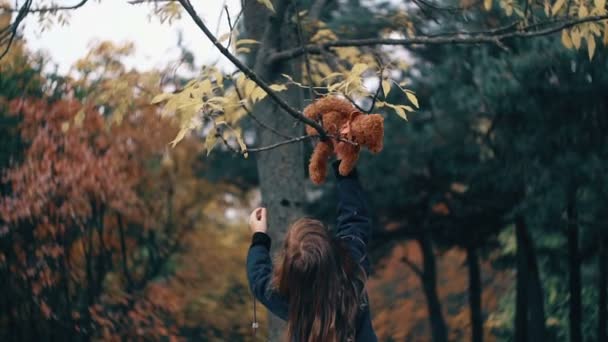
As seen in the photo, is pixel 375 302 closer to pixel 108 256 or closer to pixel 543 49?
pixel 108 256

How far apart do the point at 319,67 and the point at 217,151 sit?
41.6 ft

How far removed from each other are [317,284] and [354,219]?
45cm

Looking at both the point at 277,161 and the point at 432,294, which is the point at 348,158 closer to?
the point at 277,161

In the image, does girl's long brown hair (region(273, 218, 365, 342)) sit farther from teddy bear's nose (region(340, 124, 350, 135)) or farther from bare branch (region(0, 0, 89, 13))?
bare branch (region(0, 0, 89, 13))

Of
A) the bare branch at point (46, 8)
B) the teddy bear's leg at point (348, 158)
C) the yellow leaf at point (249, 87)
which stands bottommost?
the teddy bear's leg at point (348, 158)

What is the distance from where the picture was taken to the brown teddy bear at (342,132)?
154 inches

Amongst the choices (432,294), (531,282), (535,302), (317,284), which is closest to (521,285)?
(531,282)

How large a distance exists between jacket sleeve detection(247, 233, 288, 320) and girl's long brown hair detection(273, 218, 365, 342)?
3.4 inches

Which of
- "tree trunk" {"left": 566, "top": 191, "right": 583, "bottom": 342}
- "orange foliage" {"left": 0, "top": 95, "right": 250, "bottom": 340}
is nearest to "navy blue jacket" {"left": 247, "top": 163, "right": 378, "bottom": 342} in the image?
"orange foliage" {"left": 0, "top": 95, "right": 250, "bottom": 340}

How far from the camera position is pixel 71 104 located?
12.3 m

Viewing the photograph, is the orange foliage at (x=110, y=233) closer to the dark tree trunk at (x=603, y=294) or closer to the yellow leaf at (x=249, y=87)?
the yellow leaf at (x=249, y=87)

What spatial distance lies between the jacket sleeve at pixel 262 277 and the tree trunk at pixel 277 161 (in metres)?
2.47

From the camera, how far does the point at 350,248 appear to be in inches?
140

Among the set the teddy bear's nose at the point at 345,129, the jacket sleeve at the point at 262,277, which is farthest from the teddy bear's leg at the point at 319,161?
the jacket sleeve at the point at 262,277
